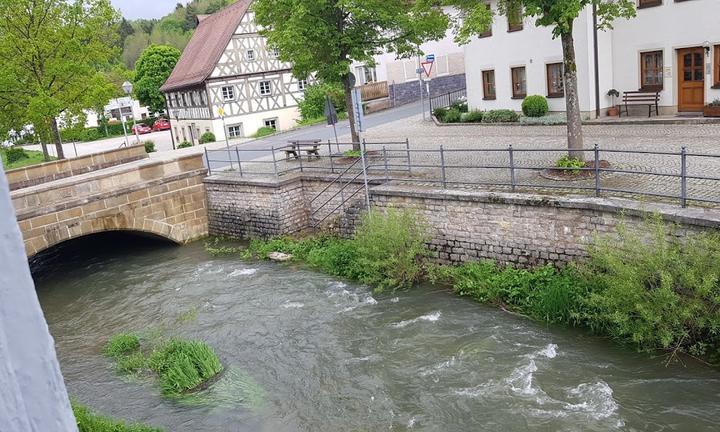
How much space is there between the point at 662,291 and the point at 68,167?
23.4m

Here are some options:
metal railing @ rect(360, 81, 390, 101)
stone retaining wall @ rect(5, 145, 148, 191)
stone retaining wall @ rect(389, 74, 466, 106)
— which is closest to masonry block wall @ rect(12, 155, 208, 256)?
stone retaining wall @ rect(5, 145, 148, 191)

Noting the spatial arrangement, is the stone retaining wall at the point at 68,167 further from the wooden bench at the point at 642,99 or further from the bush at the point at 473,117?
the wooden bench at the point at 642,99

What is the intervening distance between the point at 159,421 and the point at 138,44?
352ft

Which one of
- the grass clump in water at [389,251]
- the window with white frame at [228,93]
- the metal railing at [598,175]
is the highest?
the window with white frame at [228,93]

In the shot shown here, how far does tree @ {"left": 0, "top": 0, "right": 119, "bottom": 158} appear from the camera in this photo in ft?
80.7

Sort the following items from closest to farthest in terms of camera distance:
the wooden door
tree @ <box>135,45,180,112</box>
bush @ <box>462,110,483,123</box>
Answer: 1. the wooden door
2. bush @ <box>462,110,483,123</box>
3. tree @ <box>135,45,180,112</box>

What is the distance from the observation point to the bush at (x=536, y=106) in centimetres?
2427

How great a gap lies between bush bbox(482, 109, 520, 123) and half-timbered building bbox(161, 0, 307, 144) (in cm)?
1759

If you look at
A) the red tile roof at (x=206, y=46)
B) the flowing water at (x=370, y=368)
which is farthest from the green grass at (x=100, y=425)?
the red tile roof at (x=206, y=46)

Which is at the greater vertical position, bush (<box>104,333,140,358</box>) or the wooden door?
the wooden door

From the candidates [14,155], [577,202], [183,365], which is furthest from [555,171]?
[14,155]

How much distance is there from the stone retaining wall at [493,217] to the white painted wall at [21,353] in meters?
10.7

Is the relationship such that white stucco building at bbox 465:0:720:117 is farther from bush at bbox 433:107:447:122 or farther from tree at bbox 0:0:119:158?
tree at bbox 0:0:119:158

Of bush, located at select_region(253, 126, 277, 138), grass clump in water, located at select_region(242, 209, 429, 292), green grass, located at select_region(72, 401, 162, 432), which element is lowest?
→ green grass, located at select_region(72, 401, 162, 432)
